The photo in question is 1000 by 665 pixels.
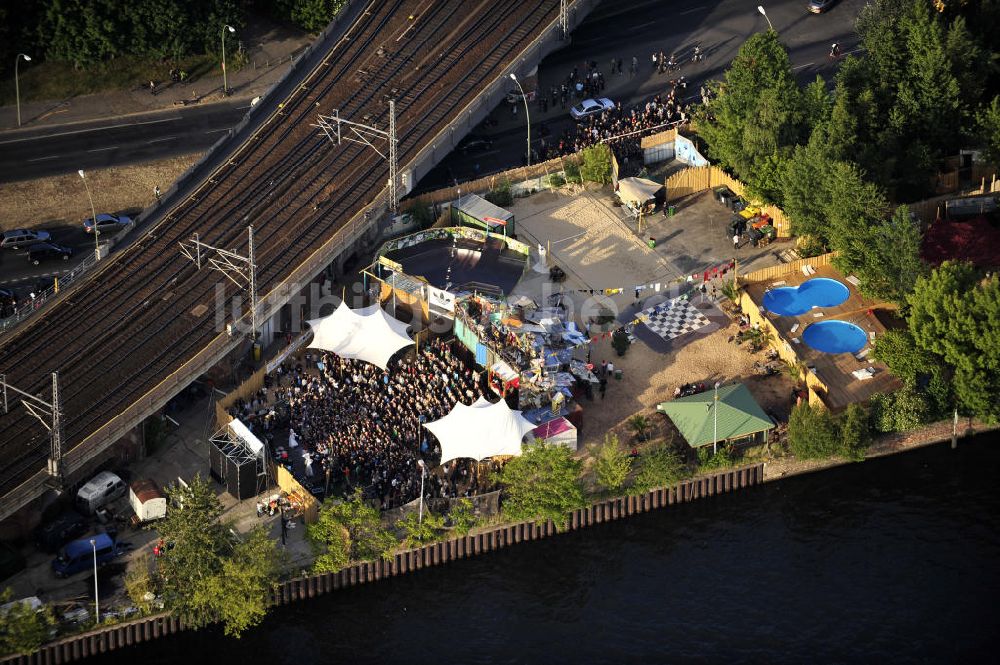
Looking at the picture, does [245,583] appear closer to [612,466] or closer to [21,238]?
[612,466]

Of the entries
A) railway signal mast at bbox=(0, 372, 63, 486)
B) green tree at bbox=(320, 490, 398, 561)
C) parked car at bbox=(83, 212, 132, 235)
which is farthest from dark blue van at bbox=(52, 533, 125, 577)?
parked car at bbox=(83, 212, 132, 235)

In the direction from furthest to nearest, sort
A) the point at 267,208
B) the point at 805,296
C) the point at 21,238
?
the point at 21,238 < the point at 267,208 < the point at 805,296

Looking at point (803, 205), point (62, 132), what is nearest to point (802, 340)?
point (803, 205)

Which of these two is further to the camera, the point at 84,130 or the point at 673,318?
the point at 84,130

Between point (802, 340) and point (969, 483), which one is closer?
point (969, 483)

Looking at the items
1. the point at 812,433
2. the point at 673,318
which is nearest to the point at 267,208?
the point at 673,318

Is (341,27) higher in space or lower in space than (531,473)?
higher

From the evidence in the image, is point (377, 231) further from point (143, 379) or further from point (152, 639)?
point (152, 639)

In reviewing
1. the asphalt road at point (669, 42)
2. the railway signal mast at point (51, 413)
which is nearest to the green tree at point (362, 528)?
the railway signal mast at point (51, 413)

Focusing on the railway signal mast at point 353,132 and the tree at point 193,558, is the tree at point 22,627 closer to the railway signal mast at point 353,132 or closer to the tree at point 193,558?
the tree at point 193,558
